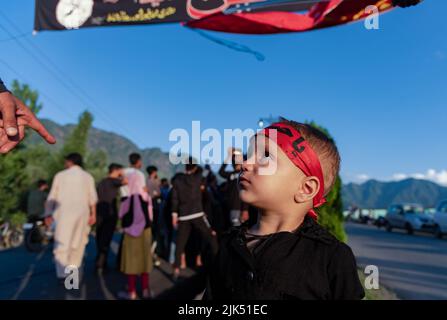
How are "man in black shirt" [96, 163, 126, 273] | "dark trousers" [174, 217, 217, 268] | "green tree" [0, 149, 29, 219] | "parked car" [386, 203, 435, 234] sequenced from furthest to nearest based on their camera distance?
"parked car" [386, 203, 435, 234] → "green tree" [0, 149, 29, 219] → "man in black shirt" [96, 163, 126, 273] → "dark trousers" [174, 217, 217, 268]

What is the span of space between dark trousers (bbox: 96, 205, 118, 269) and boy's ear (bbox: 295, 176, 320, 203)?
5634 mm

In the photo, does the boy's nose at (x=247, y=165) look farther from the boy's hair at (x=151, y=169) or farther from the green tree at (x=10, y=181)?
the green tree at (x=10, y=181)

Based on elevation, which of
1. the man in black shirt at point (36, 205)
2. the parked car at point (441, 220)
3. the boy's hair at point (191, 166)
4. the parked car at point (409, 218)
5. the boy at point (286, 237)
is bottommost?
the parked car at point (409, 218)

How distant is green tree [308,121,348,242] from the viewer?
16.3 ft

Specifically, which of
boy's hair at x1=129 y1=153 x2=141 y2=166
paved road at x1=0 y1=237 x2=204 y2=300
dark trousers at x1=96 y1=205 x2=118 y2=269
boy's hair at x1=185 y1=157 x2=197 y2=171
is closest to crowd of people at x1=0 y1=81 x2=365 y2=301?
paved road at x1=0 y1=237 x2=204 y2=300

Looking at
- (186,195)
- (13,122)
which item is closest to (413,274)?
(186,195)

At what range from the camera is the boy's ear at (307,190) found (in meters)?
1.23

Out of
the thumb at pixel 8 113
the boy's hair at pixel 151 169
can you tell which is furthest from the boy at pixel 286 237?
the boy's hair at pixel 151 169

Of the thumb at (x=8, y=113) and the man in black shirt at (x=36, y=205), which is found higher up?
the thumb at (x=8, y=113)

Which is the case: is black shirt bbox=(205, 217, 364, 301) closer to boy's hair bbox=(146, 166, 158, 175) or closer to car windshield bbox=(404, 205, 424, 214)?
boy's hair bbox=(146, 166, 158, 175)

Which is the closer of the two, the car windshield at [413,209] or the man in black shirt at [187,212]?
the man in black shirt at [187,212]

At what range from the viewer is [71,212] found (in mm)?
4539

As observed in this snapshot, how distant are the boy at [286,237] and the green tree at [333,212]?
12.4ft

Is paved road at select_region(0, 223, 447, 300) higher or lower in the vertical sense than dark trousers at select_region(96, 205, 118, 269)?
lower
